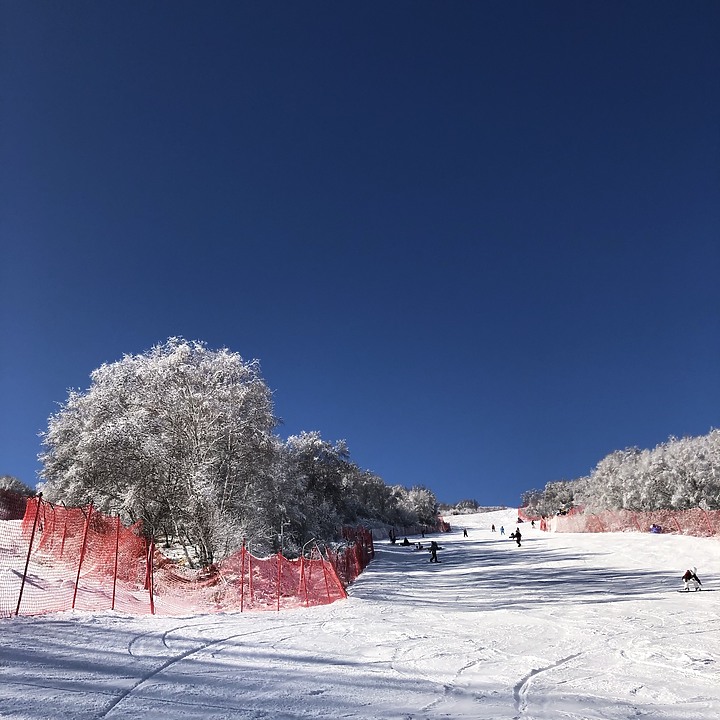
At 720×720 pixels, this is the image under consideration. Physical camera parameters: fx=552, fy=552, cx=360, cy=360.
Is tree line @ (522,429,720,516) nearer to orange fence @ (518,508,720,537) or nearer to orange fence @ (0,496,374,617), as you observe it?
orange fence @ (518,508,720,537)

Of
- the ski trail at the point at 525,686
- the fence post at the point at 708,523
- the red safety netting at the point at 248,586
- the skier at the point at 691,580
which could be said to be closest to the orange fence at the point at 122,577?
the red safety netting at the point at 248,586

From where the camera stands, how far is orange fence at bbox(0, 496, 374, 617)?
12.5 meters

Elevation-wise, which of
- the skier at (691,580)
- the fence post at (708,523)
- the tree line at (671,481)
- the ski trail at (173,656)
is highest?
the tree line at (671,481)

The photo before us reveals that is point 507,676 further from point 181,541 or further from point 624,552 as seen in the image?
point 624,552

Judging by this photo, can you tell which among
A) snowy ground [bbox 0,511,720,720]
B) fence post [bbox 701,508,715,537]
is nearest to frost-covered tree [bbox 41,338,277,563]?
snowy ground [bbox 0,511,720,720]

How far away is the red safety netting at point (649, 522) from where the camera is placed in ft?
120

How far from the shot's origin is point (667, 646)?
1014 cm

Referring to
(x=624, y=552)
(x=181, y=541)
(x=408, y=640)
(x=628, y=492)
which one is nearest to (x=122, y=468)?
(x=181, y=541)

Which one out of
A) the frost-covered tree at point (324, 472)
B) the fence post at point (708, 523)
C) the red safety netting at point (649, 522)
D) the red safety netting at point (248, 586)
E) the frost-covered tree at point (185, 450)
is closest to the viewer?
the red safety netting at point (248, 586)

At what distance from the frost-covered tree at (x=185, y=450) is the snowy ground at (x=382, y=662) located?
10564mm

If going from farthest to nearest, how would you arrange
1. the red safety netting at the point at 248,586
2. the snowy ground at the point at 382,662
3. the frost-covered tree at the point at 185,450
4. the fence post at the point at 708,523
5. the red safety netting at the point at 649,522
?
the red safety netting at the point at 649,522 → the fence post at the point at 708,523 → the frost-covered tree at the point at 185,450 → the red safety netting at the point at 248,586 → the snowy ground at the point at 382,662

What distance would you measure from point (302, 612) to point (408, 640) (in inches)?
186

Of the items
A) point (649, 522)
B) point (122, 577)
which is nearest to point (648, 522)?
point (649, 522)

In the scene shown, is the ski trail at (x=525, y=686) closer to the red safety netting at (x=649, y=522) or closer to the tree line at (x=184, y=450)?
the tree line at (x=184, y=450)
